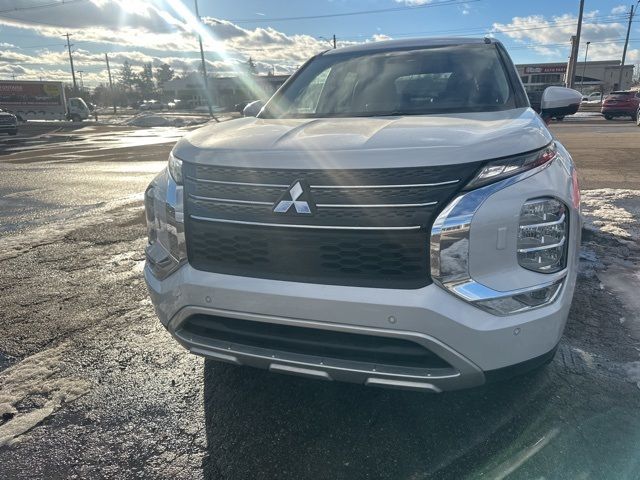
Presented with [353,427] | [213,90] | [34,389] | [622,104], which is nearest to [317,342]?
[353,427]

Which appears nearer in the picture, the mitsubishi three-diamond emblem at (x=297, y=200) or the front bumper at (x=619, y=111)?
the mitsubishi three-diamond emblem at (x=297, y=200)

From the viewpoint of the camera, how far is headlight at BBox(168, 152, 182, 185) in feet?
7.78

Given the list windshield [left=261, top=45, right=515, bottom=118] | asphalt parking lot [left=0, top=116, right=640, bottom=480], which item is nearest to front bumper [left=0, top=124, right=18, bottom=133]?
asphalt parking lot [left=0, top=116, right=640, bottom=480]

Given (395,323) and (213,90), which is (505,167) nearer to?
(395,323)

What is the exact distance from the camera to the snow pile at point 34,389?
8.02ft

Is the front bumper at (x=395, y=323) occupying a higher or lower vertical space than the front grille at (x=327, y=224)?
lower

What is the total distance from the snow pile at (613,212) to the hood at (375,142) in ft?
11.3

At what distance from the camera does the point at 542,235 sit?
1.95m

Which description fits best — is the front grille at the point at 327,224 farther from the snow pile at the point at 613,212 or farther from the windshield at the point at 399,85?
the snow pile at the point at 613,212

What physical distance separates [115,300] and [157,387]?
4.61 ft

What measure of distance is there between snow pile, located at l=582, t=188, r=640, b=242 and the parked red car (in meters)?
24.3

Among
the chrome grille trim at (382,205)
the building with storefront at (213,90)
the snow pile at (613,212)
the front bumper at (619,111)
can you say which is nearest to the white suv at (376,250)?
the chrome grille trim at (382,205)

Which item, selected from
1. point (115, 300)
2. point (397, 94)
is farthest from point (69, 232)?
point (397, 94)

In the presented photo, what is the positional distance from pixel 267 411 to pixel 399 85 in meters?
2.38
